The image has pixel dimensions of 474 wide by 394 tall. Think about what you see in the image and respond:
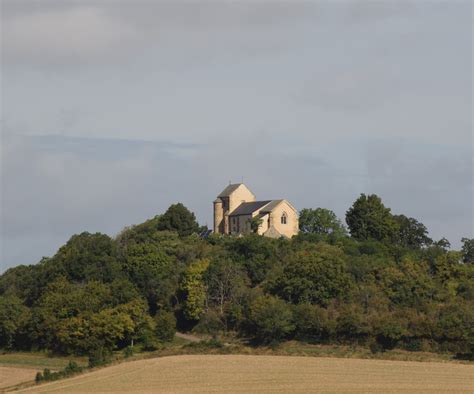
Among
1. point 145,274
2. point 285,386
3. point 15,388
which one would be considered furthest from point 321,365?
point 145,274

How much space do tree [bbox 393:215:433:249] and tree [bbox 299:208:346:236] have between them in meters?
5.25

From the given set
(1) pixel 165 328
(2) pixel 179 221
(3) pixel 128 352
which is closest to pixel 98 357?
(3) pixel 128 352

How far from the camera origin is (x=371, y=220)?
4200 inches

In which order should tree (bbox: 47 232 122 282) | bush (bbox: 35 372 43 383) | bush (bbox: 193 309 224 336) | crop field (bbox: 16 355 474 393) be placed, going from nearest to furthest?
crop field (bbox: 16 355 474 393) < bush (bbox: 35 372 43 383) < bush (bbox: 193 309 224 336) < tree (bbox: 47 232 122 282)

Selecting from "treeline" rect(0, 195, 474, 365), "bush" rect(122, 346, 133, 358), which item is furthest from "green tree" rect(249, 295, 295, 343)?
"bush" rect(122, 346, 133, 358)

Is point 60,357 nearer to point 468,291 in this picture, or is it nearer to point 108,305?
point 108,305

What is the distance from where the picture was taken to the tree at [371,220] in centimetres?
10650

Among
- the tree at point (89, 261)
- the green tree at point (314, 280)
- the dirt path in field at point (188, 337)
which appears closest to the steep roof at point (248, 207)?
the tree at point (89, 261)

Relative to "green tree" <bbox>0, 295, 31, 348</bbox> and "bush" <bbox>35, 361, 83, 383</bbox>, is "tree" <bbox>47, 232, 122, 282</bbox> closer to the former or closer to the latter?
"green tree" <bbox>0, 295, 31, 348</bbox>

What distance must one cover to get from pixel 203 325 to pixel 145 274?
910cm

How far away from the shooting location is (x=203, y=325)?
283 ft

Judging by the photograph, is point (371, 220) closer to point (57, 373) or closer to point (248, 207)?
point (248, 207)

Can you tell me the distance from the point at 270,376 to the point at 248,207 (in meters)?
49.1

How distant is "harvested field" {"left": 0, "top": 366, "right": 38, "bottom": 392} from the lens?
69.9 m
